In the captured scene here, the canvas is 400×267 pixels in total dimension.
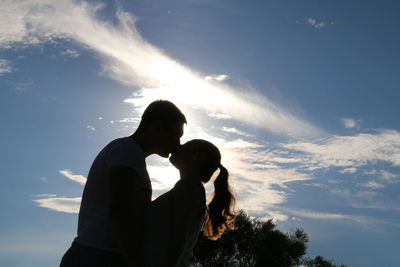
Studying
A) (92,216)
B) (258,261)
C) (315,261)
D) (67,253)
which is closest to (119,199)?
(92,216)

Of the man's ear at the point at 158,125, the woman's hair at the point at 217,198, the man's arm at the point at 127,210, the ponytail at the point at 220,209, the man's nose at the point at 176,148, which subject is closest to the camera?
the man's arm at the point at 127,210

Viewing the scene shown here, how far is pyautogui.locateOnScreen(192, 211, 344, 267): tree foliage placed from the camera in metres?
43.8

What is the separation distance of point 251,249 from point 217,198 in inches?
1676

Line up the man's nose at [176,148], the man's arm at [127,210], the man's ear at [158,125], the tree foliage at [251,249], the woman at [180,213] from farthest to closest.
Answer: the tree foliage at [251,249] < the man's nose at [176,148] < the man's ear at [158,125] < the woman at [180,213] < the man's arm at [127,210]

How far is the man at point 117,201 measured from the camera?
2.95 metres

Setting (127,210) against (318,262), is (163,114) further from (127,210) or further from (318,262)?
(318,262)

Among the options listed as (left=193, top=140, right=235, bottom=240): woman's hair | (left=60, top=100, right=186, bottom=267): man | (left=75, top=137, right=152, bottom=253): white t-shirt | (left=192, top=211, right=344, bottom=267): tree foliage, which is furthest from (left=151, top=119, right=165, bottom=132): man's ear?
(left=192, top=211, right=344, bottom=267): tree foliage

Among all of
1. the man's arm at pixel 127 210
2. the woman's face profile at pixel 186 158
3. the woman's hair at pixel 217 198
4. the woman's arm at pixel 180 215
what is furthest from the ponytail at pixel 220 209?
the man's arm at pixel 127 210

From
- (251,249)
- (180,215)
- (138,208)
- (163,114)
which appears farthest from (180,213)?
(251,249)

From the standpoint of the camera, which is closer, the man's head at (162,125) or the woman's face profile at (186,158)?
the man's head at (162,125)

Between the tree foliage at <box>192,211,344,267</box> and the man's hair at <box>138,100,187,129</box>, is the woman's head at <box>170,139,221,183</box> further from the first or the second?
the tree foliage at <box>192,211,344,267</box>

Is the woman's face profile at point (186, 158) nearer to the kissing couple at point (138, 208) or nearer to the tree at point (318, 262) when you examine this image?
the kissing couple at point (138, 208)

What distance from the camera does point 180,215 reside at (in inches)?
122

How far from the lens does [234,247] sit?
44.9 metres
